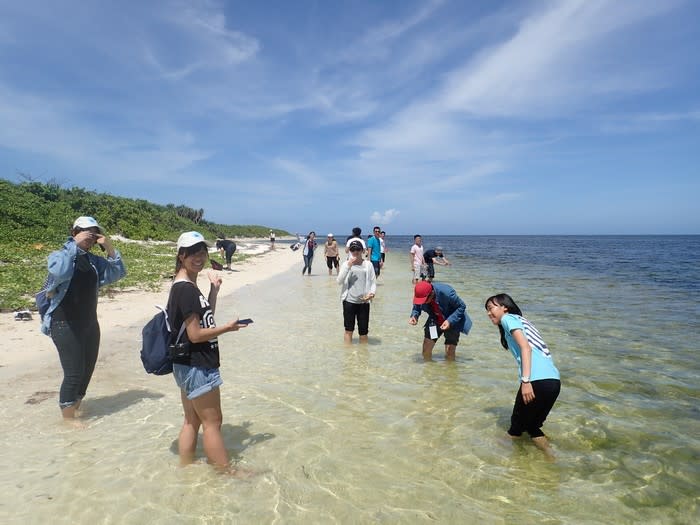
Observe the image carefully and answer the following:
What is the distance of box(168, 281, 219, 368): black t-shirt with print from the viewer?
134 inches

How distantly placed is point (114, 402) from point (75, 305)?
1844 mm

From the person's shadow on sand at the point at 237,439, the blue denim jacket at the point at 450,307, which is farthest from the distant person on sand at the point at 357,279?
the person's shadow on sand at the point at 237,439

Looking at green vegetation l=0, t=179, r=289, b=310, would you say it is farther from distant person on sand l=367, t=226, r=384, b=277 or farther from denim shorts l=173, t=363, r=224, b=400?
denim shorts l=173, t=363, r=224, b=400

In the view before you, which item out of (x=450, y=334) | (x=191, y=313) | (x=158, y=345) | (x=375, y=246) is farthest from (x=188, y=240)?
(x=375, y=246)

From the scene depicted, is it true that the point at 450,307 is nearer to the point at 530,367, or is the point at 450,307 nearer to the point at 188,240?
the point at 530,367

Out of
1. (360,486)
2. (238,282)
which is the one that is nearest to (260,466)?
(360,486)

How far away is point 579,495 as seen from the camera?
3.83m

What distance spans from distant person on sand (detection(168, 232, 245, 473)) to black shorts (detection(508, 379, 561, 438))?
298 cm

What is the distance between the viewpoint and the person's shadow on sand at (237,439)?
450 centimetres

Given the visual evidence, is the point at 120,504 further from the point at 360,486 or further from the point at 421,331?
the point at 421,331

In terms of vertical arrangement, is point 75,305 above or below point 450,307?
above

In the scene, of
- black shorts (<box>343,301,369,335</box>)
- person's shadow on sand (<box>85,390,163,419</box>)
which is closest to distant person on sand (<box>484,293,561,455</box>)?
black shorts (<box>343,301,369,335</box>)

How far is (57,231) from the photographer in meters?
25.4

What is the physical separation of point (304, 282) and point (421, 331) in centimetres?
1044
